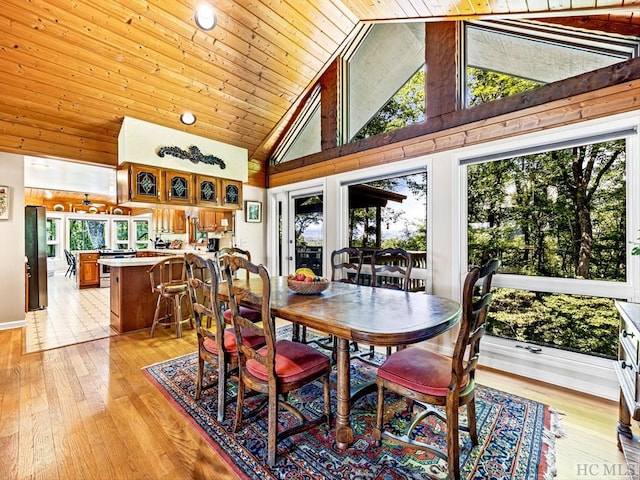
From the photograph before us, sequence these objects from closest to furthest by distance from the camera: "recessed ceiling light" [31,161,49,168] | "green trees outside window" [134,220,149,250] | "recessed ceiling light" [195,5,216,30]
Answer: "recessed ceiling light" [195,5,216,30], "recessed ceiling light" [31,161,49,168], "green trees outside window" [134,220,149,250]

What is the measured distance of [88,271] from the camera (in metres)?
7.29

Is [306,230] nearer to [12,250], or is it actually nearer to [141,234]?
[12,250]

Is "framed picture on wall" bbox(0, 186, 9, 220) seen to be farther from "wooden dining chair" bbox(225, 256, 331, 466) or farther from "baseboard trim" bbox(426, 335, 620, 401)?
"baseboard trim" bbox(426, 335, 620, 401)

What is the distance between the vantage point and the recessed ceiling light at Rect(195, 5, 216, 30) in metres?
3.03

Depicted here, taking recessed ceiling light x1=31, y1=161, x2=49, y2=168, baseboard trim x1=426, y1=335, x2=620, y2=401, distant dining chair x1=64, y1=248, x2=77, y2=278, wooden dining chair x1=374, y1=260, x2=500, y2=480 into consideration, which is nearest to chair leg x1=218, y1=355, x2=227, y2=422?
wooden dining chair x1=374, y1=260, x2=500, y2=480

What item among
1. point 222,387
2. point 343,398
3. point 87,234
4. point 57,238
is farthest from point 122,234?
point 343,398

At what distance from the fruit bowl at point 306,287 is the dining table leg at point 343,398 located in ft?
2.02

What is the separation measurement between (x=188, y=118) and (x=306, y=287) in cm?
324

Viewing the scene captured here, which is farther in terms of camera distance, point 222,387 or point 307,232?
point 307,232

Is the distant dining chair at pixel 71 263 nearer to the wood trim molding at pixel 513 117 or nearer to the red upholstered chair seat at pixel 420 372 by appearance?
the wood trim molding at pixel 513 117

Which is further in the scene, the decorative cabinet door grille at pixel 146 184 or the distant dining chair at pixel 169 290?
the decorative cabinet door grille at pixel 146 184

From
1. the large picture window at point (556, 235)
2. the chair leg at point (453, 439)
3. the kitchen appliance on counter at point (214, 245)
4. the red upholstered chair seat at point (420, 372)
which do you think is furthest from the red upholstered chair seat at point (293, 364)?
the kitchen appliance on counter at point (214, 245)

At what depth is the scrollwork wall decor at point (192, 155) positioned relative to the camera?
4.15m

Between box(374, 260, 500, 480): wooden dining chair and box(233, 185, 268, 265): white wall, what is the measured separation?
13.0ft
